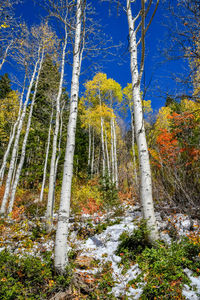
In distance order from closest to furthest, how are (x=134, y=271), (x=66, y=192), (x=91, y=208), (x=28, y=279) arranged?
(x=28, y=279) → (x=134, y=271) → (x=66, y=192) → (x=91, y=208)

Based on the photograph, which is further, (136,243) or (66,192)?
(136,243)

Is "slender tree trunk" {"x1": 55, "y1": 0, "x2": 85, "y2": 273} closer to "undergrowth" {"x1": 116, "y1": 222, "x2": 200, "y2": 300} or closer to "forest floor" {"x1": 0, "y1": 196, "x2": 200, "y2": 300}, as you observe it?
"forest floor" {"x1": 0, "y1": 196, "x2": 200, "y2": 300}

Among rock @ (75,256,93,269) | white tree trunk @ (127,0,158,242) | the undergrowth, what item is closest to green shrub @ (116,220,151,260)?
the undergrowth

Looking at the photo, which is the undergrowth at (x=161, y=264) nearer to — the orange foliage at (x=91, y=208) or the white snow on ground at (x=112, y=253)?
the white snow on ground at (x=112, y=253)

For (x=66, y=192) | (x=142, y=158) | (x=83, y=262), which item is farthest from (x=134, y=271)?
(x=142, y=158)

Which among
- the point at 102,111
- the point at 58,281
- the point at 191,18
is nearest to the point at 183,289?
the point at 58,281

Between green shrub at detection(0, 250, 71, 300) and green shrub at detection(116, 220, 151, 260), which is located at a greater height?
green shrub at detection(116, 220, 151, 260)

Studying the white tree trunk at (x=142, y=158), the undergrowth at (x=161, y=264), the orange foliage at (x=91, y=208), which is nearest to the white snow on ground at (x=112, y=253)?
the undergrowth at (x=161, y=264)

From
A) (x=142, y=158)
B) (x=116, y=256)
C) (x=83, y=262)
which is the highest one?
(x=142, y=158)

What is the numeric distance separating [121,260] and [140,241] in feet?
1.85

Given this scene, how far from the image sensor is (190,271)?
7.66ft

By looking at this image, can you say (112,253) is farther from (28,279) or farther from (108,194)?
(108,194)

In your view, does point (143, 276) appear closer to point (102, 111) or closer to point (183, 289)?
point (183, 289)

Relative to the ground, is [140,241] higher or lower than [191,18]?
lower
